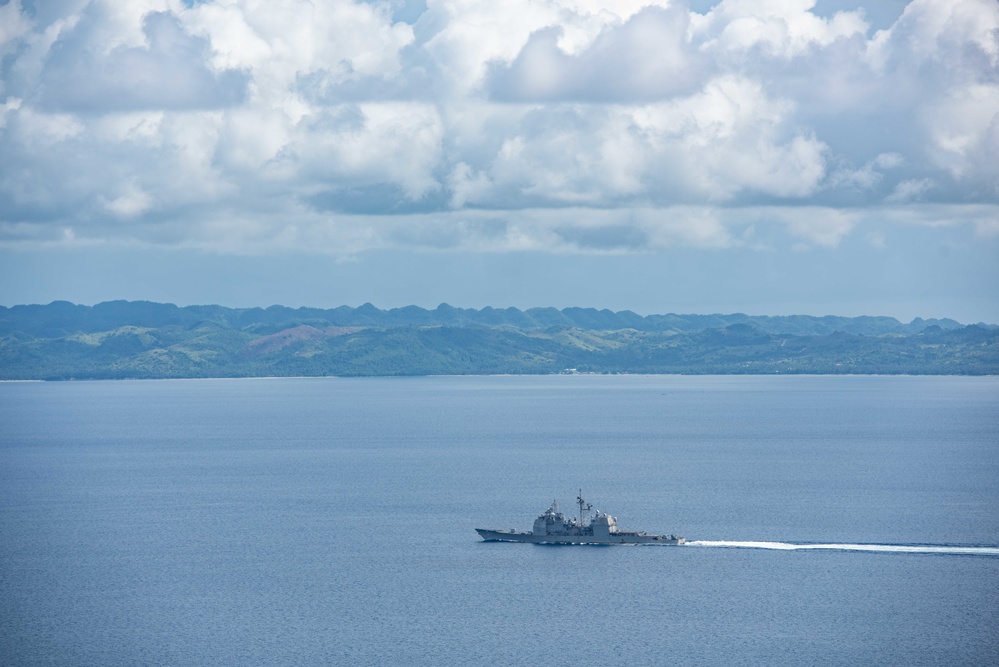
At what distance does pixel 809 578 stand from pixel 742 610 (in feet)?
45.9

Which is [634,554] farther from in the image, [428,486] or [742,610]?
[428,486]

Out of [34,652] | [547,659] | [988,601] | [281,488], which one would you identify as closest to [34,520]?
[281,488]

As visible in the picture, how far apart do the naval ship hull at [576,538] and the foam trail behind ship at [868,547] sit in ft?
10.6

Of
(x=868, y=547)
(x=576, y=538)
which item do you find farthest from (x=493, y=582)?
(x=868, y=547)

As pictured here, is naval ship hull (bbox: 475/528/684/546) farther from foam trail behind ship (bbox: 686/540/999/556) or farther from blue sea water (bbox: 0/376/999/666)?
foam trail behind ship (bbox: 686/540/999/556)

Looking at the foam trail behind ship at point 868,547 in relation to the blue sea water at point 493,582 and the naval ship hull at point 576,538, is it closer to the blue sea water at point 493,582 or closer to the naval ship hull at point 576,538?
the blue sea water at point 493,582

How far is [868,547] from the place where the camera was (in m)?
133

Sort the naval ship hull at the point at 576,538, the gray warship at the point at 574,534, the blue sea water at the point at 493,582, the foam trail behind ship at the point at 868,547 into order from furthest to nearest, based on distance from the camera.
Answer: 1. the gray warship at the point at 574,534
2. the naval ship hull at the point at 576,538
3. the foam trail behind ship at the point at 868,547
4. the blue sea water at the point at 493,582

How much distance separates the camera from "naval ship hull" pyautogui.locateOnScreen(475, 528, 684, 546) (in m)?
138

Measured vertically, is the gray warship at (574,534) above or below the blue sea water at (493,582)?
above

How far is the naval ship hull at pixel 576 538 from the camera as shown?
451 ft

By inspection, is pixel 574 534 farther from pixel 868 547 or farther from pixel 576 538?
pixel 868 547

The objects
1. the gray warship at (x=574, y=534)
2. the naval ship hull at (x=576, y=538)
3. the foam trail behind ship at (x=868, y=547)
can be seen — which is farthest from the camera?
the gray warship at (x=574, y=534)

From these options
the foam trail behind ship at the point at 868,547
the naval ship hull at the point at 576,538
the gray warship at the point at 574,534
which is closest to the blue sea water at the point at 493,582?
the foam trail behind ship at the point at 868,547
